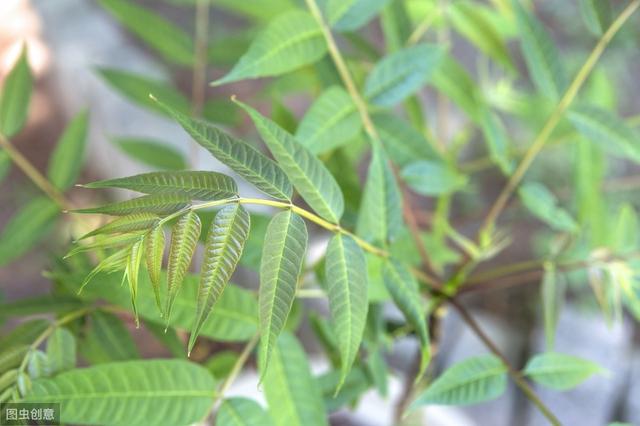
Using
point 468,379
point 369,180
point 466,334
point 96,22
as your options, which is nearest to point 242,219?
point 369,180

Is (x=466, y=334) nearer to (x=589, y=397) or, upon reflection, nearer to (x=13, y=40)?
(x=589, y=397)

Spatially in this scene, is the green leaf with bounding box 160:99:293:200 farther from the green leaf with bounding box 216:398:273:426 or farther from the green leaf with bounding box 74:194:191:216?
the green leaf with bounding box 216:398:273:426

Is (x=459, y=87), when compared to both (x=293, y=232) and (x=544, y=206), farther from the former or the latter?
(x=293, y=232)

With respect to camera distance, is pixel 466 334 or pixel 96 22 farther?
pixel 96 22

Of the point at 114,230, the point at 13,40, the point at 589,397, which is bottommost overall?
the point at 589,397

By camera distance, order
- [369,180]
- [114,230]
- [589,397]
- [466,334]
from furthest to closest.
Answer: [466,334]
[589,397]
[369,180]
[114,230]

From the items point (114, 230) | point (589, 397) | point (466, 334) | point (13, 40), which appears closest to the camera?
point (114, 230)

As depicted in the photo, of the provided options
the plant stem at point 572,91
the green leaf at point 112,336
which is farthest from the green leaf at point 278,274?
the plant stem at point 572,91

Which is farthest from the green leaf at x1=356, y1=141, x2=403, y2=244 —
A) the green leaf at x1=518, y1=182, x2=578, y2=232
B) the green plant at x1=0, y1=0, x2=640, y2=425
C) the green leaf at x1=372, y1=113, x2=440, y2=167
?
the green leaf at x1=518, y1=182, x2=578, y2=232
